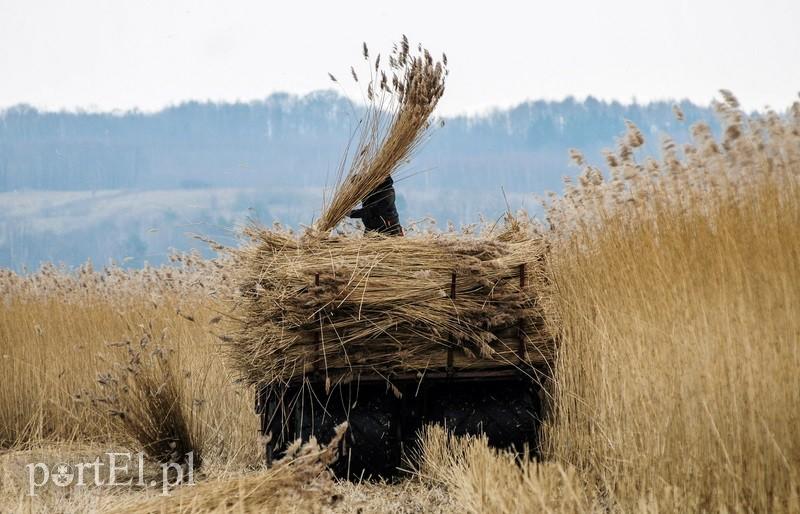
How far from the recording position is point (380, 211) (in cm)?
513

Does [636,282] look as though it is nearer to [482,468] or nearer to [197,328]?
[482,468]

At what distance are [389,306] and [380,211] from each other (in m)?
0.84

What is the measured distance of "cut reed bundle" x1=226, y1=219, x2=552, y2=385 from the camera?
14.5 feet

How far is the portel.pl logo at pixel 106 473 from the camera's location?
4.80m

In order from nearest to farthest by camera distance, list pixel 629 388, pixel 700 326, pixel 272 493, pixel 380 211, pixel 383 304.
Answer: pixel 272 493 < pixel 700 326 < pixel 629 388 < pixel 383 304 < pixel 380 211

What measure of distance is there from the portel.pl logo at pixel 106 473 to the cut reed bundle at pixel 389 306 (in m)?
0.83

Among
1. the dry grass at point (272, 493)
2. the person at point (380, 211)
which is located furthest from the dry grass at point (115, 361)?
the dry grass at point (272, 493)

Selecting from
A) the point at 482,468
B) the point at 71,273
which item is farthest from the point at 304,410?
the point at 71,273

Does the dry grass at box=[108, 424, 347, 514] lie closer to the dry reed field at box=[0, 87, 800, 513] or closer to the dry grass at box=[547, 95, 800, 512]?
the dry reed field at box=[0, 87, 800, 513]

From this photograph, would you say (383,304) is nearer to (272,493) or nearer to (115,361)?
(272,493)

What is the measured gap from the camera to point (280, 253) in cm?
455

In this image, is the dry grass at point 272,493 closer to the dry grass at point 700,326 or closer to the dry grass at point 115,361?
the dry grass at point 700,326

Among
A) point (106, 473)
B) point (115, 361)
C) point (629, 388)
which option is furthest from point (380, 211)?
point (115, 361)

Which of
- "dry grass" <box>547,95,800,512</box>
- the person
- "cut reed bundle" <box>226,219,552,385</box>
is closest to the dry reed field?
"dry grass" <box>547,95,800,512</box>
